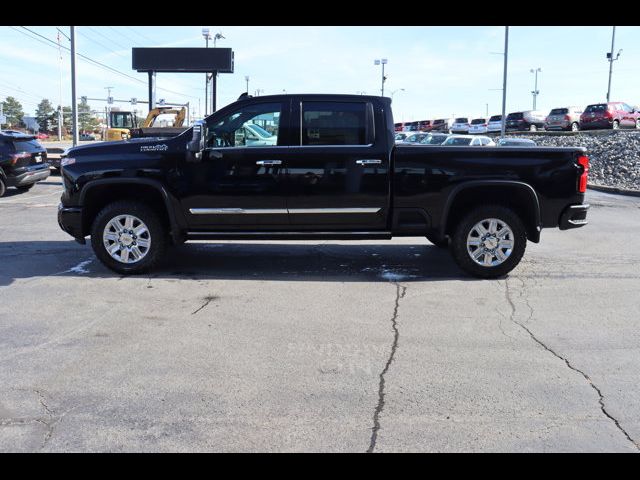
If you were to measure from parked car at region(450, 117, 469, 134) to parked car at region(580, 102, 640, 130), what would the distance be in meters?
13.5

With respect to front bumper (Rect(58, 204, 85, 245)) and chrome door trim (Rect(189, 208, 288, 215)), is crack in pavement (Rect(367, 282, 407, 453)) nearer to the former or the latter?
chrome door trim (Rect(189, 208, 288, 215))

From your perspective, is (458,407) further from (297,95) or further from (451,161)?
(297,95)

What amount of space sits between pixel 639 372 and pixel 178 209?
489cm

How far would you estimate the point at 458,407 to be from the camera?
378 cm

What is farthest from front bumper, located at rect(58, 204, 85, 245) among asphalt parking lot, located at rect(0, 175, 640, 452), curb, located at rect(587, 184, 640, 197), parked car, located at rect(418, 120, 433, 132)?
parked car, located at rect(418, 120, 433, 132)

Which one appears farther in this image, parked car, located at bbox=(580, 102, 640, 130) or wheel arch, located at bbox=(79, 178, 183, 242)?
parked car, located at bbox=(580, 102, 640, 130)

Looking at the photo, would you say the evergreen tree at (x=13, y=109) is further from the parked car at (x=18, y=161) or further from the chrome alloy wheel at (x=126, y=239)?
the chrome alloy wheel at (x=126, y=239)

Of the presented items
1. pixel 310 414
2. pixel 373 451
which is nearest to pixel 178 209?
pixel 310 414

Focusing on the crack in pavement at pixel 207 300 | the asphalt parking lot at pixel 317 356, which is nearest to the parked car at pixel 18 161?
the asphalt parking lot at pixel 317 356

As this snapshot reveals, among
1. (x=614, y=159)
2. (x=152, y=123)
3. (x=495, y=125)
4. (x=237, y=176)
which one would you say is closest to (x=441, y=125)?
(x=495, y=125)

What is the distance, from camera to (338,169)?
695 cm

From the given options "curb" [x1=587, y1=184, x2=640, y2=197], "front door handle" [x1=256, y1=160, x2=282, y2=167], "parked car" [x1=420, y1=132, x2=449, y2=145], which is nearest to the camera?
"front door handle" [x1=256, y1=160, x2=282, y2=167]

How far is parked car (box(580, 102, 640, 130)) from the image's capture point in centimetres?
3550
